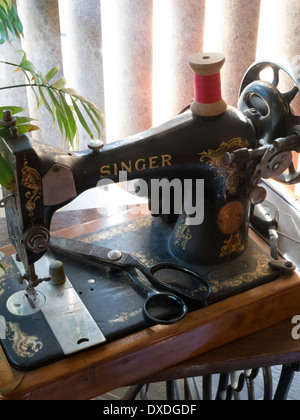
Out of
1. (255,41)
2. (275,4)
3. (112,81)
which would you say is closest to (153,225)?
(112,81)

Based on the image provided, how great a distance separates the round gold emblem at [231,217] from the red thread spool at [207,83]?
0.21 meters

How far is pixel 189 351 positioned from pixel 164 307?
0.10 m

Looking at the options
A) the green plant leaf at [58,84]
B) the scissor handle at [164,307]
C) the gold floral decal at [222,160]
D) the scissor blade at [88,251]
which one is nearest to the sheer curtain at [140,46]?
the green plant leaf at [58,84]

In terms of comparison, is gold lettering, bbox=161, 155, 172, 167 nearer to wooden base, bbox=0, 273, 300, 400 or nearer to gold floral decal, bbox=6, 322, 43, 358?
wooden base, bbox=0, 273, 300, 400

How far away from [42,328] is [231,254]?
45 cm

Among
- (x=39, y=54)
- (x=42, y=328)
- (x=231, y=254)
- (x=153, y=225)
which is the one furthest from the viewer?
(x=39, y=54)

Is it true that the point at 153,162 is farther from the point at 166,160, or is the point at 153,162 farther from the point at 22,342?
the point at 22,342

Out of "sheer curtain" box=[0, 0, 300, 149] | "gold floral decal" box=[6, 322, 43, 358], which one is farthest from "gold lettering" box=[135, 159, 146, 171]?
"sheer curtain" box=[0, 0, 300, 149]

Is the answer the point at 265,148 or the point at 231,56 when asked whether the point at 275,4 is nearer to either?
the point at 231,56

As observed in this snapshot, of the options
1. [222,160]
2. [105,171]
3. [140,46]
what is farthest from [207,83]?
[140,46]

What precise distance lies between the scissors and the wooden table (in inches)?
1.0

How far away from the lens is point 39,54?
5.16 feet

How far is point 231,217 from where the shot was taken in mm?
1229

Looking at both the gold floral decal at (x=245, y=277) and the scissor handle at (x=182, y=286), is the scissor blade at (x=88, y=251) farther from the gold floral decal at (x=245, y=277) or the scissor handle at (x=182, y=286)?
the gold floral decal at (x=245, y=277)
